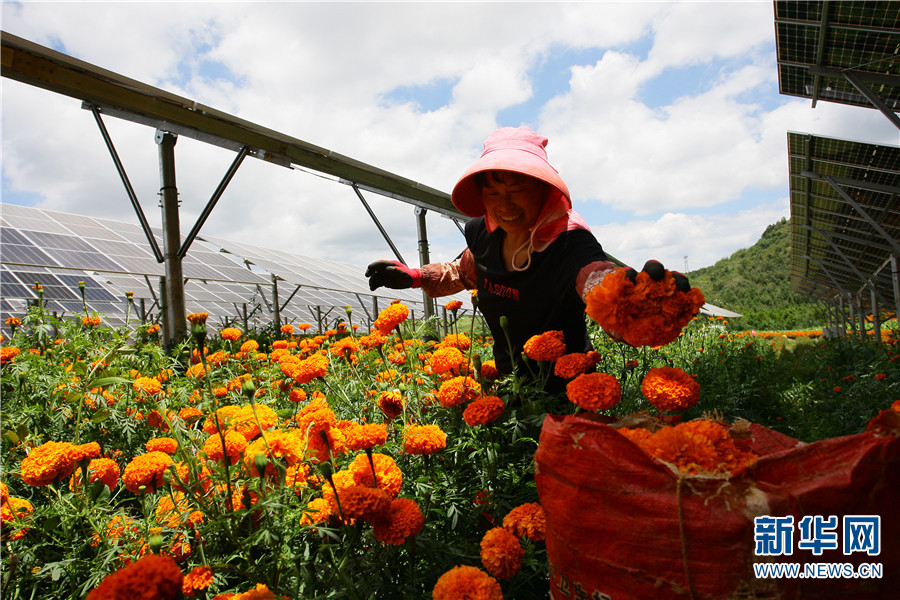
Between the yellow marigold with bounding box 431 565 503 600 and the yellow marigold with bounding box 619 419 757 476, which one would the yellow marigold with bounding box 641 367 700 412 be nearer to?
the yellow marigold with bounding box 619 419 757 476

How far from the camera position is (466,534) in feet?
4.30

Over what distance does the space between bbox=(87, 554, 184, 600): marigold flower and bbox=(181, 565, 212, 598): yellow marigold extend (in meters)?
0.30

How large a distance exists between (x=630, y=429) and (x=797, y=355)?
1139cm

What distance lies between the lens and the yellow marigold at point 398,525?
0.98 meters

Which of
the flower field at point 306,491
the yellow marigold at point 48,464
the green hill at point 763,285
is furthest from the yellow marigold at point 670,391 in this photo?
the green hill at point 763,285

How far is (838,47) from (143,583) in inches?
389

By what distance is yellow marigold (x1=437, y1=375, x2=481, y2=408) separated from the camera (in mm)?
1503

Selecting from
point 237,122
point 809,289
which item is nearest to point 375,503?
point 237,122

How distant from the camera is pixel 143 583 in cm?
69

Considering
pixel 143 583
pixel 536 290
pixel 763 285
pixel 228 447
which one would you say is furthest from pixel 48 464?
pixel 763 285

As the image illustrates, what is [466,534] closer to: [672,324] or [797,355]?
[672,324]

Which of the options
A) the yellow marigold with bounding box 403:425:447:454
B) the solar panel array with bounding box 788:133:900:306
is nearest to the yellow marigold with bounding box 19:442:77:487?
the yellow marigold with bounding box 403:425:447:454

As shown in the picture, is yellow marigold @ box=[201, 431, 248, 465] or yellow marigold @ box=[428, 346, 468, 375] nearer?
yellow marigold @ box=[201, 431, 248, 465]

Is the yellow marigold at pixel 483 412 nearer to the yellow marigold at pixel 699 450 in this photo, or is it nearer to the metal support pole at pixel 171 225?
the yellow marigold at pixel 699 450
